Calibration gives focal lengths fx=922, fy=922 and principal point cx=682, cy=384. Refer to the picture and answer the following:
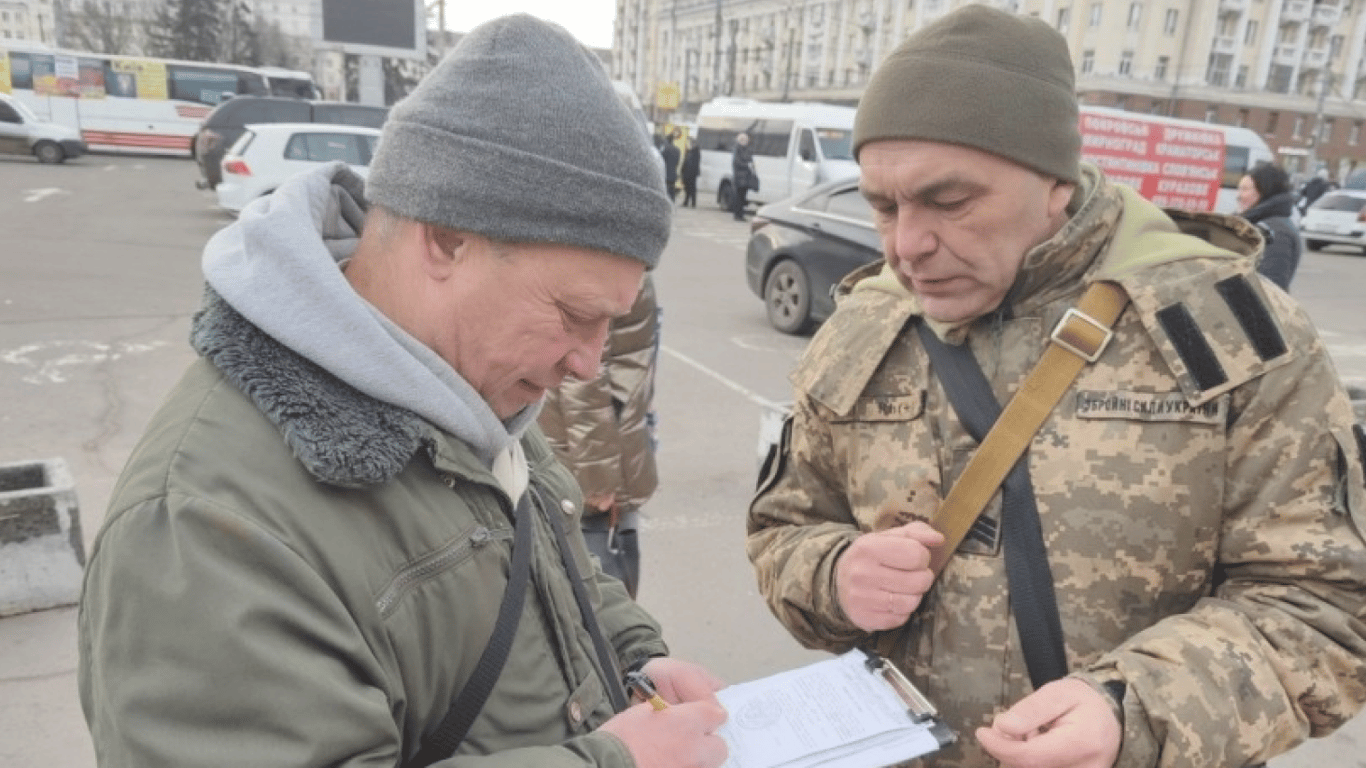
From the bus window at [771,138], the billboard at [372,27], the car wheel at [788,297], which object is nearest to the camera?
the car wheel at [788,297]

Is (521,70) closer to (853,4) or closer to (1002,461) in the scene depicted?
(1002,461)

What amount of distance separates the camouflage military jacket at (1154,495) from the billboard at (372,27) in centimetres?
3051

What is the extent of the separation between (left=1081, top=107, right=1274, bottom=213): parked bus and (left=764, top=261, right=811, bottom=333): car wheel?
683cm

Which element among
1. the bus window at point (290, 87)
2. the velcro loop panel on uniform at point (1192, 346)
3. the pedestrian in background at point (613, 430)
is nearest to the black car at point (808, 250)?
the pedestrian in background at point (613, 430)

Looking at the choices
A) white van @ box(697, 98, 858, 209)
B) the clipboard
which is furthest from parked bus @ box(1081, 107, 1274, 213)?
the clipboard

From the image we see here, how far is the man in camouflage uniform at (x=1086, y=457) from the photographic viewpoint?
1.25 meters

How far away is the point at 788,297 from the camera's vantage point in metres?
8.66

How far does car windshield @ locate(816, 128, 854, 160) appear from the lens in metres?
18.7

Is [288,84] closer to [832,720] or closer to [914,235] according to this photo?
Result: [914,235]

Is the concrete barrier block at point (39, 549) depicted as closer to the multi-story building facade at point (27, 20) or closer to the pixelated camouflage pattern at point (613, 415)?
the pixelated camouflage pattern at point (613, 415)

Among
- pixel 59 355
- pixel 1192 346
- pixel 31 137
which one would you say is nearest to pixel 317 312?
pixel 1192 346

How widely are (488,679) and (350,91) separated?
51540mm

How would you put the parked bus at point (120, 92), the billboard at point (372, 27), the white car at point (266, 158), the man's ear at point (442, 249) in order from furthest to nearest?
the billboard at point (372, 27)
the parked bus at point (120, 92)
the white car at point (266, 158)
the man's ear at point (442, 249)

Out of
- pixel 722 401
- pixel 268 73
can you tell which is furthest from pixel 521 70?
pixel 268 73
